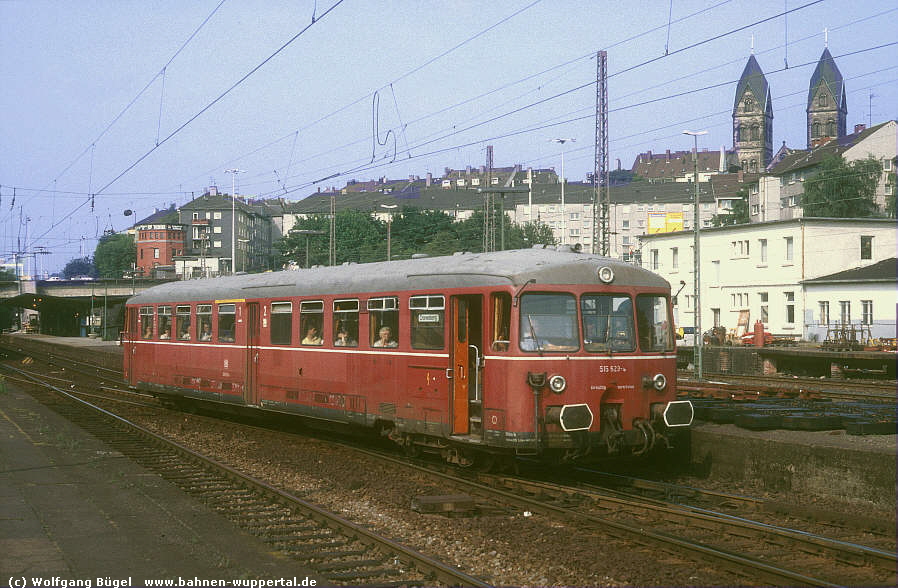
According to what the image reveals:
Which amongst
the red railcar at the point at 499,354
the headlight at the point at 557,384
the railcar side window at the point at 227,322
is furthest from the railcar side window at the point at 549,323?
the railcar side window at the point at 227,322

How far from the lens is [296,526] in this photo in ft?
35.0

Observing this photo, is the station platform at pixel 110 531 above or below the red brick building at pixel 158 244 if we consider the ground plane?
below

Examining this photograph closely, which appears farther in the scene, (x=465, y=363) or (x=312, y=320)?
(x=312, y=320)

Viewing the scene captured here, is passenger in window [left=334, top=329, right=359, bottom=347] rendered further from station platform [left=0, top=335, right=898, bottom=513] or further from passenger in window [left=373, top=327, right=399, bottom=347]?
station platform [left=0, top=335, right=898, bottom=513]

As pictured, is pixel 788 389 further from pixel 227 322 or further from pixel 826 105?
pixel 826 105

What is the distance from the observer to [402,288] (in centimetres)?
1459

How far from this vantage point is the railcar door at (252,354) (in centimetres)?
1900

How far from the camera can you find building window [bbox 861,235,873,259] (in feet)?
174

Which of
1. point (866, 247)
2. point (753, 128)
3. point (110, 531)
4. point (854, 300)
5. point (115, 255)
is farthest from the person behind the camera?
point (753, 128)

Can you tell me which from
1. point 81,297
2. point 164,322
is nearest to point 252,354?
point 164,322

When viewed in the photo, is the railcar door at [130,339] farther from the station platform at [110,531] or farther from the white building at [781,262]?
the white building at [781,262]

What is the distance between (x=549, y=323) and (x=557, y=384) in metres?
0.81

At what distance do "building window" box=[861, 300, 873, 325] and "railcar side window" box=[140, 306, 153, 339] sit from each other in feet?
117

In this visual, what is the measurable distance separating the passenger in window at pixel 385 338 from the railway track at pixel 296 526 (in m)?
2.84
